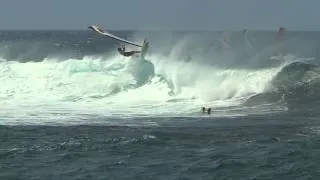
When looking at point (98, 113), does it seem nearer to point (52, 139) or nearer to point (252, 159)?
point (52, 139)

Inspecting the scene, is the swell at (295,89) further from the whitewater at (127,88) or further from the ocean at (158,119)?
the whitewater at (127,88)

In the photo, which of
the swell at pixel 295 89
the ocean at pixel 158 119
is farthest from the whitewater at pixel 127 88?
the swell at pixel 295 89

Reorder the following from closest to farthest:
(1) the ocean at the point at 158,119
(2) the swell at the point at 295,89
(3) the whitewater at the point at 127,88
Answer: (1) the ocean at the point at 158,119 < (3) the whitewater at the point at 127,88 < (2) the swell at the point at 295,89

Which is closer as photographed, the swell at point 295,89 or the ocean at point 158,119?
the ocean at point 158,119

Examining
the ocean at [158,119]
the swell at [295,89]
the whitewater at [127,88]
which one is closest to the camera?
the ocean at [158,119]

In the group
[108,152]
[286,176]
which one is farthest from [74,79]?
[286,176]

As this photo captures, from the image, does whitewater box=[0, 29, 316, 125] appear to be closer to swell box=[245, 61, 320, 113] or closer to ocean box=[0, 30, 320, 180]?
ocean box=[0, 30, 320, 180]

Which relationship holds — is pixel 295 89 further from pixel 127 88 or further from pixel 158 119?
pixel 158 119
